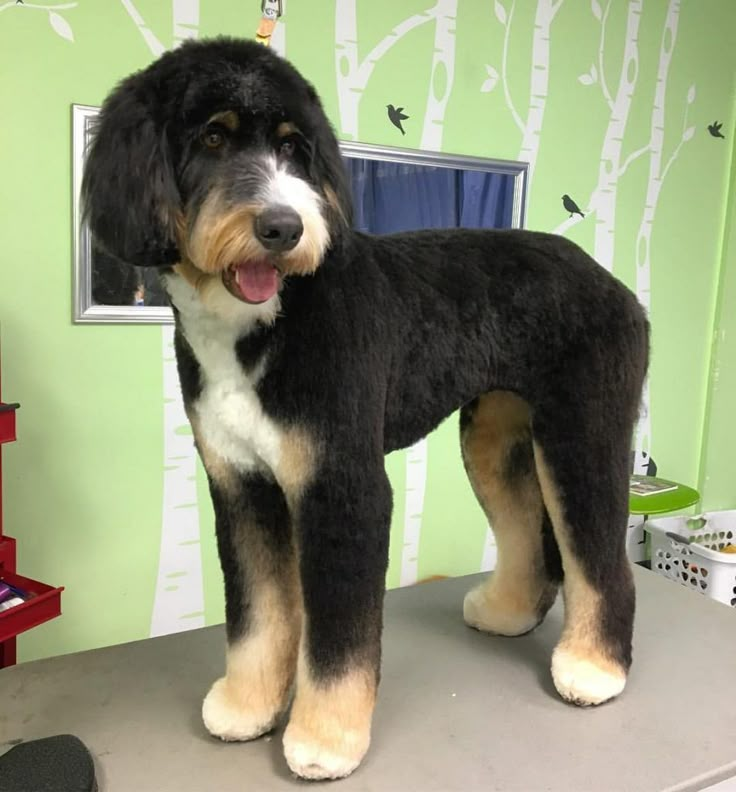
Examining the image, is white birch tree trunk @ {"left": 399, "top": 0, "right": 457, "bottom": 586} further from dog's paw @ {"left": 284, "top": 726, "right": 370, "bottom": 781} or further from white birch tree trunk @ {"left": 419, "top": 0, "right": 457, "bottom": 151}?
dog's paw @ {"left": 284, "top": 726, "right": 370, "bottom": 781}

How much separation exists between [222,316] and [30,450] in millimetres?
874

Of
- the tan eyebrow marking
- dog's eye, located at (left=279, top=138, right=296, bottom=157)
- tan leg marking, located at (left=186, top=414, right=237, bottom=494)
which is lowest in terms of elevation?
tan leg marking, located at (left=186, top=414, right=237, bottom=494)

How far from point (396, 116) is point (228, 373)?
3.66 ft

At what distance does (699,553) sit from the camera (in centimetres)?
197

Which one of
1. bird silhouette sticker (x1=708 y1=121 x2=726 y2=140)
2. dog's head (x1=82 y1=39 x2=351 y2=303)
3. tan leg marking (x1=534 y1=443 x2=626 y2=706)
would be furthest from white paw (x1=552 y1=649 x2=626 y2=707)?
bird silhouette sticker (x1=708 y1=121 x2=726 y2=140)

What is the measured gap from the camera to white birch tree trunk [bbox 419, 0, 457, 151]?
1730mm

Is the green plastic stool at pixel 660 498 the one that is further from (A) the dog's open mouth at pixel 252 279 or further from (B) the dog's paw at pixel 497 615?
(A) the dog's open mouth at pixel 252 279

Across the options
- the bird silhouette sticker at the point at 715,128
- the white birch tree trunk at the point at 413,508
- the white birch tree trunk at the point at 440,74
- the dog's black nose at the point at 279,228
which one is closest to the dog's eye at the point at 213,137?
the dog's black nose at the point at 279,228

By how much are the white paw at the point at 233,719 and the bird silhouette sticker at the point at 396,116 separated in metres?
1.27

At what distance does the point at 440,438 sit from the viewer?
191 cm

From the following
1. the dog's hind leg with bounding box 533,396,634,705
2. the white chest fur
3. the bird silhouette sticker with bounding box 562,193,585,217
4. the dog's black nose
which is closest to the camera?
the dog's black nose

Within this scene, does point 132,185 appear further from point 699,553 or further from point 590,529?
point 699,553

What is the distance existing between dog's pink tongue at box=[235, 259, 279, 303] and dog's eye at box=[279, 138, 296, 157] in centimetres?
12

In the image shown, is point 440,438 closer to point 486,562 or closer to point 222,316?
point 486,562
